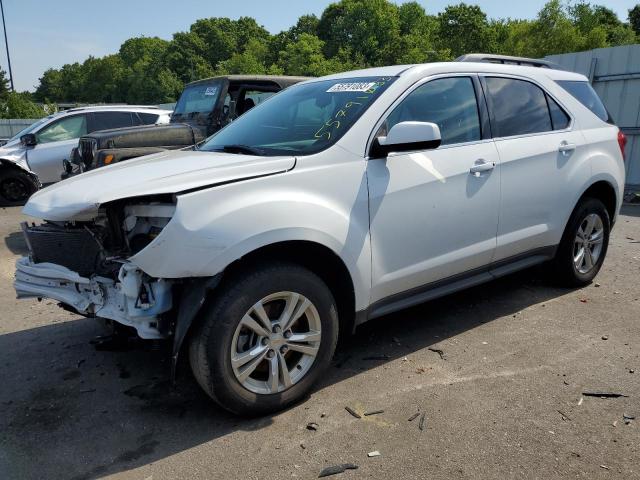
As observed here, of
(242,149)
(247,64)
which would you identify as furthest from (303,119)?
(247,64)

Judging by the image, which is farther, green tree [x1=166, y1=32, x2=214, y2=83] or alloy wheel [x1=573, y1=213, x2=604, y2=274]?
green tree [x1=166, y1=32, x2=214, y2=83]

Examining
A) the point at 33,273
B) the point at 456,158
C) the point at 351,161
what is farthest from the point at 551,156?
the point at 33,273

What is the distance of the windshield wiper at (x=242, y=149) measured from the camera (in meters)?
3.30

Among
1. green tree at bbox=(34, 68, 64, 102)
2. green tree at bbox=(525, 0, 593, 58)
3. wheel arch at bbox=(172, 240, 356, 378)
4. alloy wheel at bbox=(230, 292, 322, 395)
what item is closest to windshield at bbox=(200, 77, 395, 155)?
wheel arch at bbox=(172, 240, 356, 378)

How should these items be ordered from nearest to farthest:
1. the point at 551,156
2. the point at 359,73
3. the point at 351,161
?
the point at 351,161, the point at 359,73, the point at 551,156

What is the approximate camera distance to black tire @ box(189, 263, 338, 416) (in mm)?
2631

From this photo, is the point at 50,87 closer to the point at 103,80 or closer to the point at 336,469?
the point at 103,80

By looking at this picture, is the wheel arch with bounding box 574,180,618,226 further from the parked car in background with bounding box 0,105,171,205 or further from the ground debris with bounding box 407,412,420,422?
the parked car in background with bounding box 0,105,171,205

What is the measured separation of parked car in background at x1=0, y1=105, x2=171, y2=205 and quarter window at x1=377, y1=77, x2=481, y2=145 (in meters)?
7.66

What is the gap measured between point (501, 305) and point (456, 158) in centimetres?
163

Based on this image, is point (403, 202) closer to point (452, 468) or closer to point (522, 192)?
point (522, 192)

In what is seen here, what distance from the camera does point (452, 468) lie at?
2.46 m

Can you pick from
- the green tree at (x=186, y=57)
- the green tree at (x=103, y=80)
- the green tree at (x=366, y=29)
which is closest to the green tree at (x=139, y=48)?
the green tree at (x=103, y=80)

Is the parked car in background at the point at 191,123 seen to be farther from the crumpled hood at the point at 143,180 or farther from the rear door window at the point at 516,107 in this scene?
the crumpled hood at the point at 143,180
